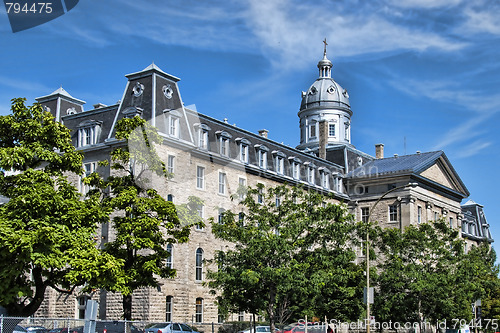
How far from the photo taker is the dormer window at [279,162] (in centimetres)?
6431

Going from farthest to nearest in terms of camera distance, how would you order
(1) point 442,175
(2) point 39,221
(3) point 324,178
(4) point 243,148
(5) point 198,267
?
(1) point 442,175
(3) point 324,178
(4) point 243,148
(5) point 198,267
(2) point 39,221

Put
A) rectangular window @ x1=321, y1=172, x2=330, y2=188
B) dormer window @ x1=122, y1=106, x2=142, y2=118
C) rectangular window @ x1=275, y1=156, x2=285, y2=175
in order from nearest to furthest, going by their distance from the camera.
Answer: dormer window @ x1=122, y1=106, x2=142, y2=118, rectangular window @ x1=275, y1=156, x2=285, y2=175, rectangular window @ x1=321, y1=172, x2=330, y2=188

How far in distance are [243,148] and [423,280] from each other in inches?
806

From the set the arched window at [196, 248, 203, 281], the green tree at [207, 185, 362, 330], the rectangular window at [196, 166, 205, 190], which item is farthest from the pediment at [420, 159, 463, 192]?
the green tree at [207, 185, 362, 330]

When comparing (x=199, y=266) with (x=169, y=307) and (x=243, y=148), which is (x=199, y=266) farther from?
(x=243, y=148)

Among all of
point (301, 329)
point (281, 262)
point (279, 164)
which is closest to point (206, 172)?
point (279, 164)

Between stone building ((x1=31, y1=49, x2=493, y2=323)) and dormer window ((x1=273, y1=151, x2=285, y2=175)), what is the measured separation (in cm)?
9

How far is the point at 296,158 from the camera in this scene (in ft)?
220

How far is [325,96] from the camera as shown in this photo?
3516 inches

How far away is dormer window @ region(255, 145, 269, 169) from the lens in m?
61.7

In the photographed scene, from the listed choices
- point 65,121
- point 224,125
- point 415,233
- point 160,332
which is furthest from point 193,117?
point 160,332

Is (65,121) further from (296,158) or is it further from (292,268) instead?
(292,268)

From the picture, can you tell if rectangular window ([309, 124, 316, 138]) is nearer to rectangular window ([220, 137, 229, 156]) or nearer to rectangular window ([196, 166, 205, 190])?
rectangular window ([220, 137, 229, 156])

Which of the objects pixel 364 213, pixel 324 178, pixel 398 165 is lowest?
pixel 364 213
